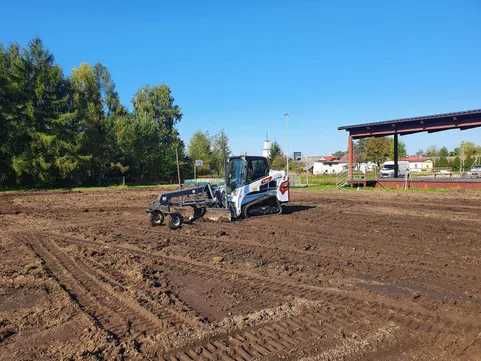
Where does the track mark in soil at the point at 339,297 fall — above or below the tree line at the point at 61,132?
below

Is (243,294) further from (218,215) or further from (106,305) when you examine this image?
(218,215)

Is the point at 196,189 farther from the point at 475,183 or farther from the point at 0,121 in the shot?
the point at 0,121

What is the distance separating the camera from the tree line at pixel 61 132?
40000 millimetres

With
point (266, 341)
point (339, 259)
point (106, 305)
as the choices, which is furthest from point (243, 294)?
point (339, 259)

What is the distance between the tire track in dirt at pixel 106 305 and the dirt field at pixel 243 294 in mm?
28

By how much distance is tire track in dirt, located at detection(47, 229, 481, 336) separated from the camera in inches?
204

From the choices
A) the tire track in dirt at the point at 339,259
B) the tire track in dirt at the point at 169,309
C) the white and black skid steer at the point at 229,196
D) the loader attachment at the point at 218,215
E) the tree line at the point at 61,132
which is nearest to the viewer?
the tire track in dirt at the point at 169,309

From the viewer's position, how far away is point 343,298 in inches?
249

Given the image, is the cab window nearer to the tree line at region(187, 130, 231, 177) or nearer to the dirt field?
the dirt field

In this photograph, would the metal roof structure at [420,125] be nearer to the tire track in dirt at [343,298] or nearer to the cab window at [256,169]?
the cab window at [256,169]

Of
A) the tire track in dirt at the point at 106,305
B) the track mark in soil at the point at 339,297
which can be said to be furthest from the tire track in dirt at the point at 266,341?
the tire track in dirt at the point at 106,305

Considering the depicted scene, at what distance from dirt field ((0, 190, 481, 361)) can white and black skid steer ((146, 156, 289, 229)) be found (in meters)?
1.51

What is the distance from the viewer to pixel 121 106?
188ft

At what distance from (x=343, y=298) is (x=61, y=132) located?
41.6 metres
